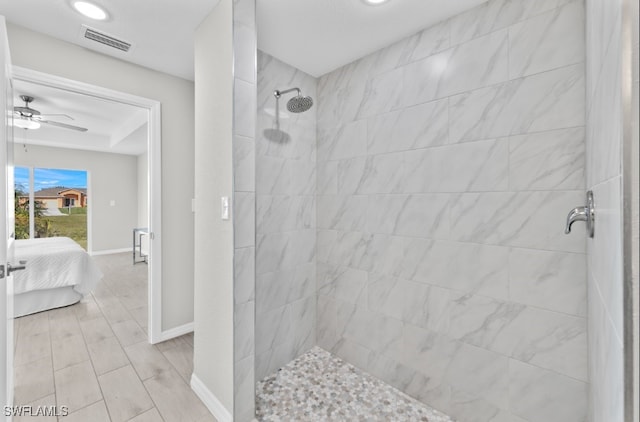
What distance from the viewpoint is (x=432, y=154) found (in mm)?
1799

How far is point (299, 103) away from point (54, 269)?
353cm

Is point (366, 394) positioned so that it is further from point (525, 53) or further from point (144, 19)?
point (144, 19)

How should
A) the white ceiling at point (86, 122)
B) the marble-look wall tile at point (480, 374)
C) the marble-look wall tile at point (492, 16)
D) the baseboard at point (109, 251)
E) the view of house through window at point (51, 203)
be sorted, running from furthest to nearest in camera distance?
the baseboard at point (109, 251) → the view of house through window at point (51, 203) → the white ceiling at point (86, 122) → the marble-look wall tile at point (480, 374) → the marble-look wall tile at point (492, 16)

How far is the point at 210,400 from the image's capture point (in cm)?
177

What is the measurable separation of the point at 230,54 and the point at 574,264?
2032mm

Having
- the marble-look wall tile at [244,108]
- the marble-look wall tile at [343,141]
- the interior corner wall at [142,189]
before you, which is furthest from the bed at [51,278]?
the interior corner wall at [142,189]

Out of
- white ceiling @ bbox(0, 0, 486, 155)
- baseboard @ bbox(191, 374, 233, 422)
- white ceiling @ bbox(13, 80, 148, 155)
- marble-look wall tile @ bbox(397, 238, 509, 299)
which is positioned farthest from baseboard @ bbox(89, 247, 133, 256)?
marble-look wall tile @ bbox(397, 238, 509, 299)

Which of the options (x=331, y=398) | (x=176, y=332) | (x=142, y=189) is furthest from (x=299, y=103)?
(x=142, y=189)

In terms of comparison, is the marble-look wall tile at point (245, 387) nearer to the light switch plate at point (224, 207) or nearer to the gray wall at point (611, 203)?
the light switch plate at point (224, 207)

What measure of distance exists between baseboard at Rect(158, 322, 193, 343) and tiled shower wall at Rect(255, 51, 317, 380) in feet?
3.32

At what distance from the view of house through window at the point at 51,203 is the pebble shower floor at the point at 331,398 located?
660 centimetres

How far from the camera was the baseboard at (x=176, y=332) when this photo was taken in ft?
8.46

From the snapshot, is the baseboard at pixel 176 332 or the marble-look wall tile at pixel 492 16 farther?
the baseboard at pixel 176 332

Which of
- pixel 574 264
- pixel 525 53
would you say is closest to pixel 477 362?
pixel 574 264
